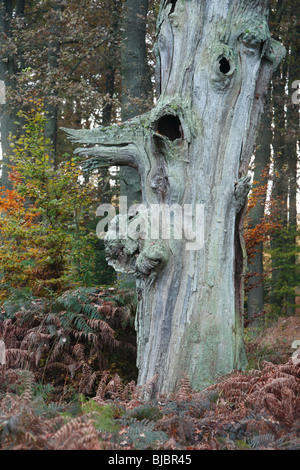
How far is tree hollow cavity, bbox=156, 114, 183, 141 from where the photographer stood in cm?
495

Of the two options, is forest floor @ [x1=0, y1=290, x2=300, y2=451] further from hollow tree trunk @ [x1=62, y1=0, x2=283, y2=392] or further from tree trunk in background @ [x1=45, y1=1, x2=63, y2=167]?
tree trunk in background @ [x1=45, y1=1, x2=63, y2=167]

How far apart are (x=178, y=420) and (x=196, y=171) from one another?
2.68 metres

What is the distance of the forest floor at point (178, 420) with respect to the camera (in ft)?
8.39

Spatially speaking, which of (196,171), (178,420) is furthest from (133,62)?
(178,420)

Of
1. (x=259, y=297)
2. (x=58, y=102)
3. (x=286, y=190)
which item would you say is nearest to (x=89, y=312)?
(x=58, y=102)

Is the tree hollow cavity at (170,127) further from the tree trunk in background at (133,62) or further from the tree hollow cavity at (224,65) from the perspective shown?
the tree trunk in background at (133,62)

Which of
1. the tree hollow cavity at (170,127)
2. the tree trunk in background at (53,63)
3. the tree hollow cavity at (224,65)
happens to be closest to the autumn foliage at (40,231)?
the tree trunk in background at (53,63)

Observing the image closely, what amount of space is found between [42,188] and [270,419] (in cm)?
623

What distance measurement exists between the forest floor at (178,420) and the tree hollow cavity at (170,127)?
2763 millimetres

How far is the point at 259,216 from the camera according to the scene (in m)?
11.9

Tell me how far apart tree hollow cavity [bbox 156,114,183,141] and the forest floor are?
2.76 meters

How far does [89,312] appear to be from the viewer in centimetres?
564

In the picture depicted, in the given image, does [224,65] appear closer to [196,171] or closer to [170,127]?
[170,127]
